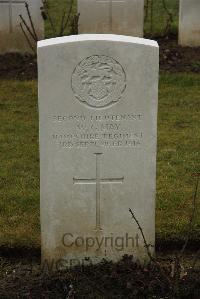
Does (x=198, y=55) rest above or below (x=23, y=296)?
above

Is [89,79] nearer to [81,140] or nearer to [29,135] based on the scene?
[81,140]

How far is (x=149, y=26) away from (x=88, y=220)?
7.12 meters

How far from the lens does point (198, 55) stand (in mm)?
9156

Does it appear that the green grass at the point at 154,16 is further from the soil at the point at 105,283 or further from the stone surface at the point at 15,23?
the soil at the point at 105,283

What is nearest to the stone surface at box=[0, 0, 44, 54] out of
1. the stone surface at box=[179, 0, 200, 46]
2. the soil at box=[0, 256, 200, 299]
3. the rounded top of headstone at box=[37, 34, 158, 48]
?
the stone surface at box=[179, 0, 200, 46]

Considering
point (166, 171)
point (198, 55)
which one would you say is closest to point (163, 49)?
point (198, 55)

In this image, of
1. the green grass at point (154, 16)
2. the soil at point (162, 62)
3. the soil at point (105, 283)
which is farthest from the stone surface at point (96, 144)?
the green grass at point (154, 16)

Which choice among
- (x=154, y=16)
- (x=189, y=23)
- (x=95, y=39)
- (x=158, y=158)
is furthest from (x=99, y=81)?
(x=154, y=16)

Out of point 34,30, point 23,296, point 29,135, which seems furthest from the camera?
point 34,30

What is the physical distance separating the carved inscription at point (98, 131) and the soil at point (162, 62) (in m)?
4.62

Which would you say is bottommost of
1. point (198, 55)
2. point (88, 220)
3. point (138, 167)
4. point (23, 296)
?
point (23, 296)

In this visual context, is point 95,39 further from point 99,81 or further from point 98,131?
point 98,131

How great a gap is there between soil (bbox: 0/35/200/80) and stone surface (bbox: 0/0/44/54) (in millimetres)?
163

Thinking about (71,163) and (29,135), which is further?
(29,135)
